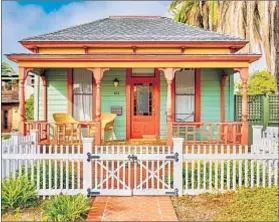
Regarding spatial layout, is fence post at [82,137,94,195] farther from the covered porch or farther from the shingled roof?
the shingled roof

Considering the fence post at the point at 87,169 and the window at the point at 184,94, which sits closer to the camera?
the fence post at the point at 87,169

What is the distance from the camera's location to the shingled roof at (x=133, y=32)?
13.5m

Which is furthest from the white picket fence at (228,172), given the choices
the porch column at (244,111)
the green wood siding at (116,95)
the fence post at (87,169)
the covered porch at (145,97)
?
the green wood siding at (116,95)

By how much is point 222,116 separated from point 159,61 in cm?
358

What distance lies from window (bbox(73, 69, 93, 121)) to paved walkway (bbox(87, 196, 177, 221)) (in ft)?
22.6

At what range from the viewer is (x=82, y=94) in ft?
44.2

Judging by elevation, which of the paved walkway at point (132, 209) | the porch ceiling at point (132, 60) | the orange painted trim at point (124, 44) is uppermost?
the orange painted trim at point (124, 44)

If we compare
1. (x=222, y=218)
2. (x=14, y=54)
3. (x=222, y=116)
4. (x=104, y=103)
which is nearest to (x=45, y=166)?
(x=222, y=218)

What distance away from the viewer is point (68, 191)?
6945mm

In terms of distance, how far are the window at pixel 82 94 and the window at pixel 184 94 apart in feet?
10.3

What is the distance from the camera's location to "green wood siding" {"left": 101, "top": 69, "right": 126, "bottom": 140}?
13.5 metres

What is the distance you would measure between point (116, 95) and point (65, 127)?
8.63 ft

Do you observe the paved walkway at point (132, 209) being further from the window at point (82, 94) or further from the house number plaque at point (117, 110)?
the window at point (82, 94)

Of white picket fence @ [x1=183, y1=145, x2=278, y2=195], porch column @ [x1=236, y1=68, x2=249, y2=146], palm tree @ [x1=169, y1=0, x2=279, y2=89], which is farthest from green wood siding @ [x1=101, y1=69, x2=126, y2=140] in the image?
white picket fence @ [x1=183, y1=145, x2=278, y2=195]
